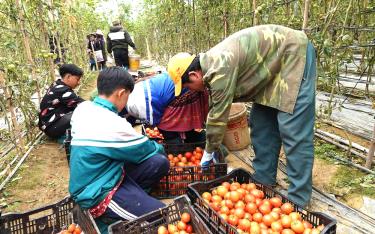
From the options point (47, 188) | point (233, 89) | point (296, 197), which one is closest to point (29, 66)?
point (47, 188)

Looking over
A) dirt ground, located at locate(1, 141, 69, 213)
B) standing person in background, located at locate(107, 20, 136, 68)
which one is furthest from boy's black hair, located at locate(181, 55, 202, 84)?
standing person in background, located at locate(107, 20, 136, 68)

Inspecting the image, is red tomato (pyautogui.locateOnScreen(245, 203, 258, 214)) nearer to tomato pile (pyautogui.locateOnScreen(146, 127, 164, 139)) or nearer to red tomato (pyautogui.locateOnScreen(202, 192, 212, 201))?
red tomato (pyautogui.locateOnScreen(202, 192, 212, 201))

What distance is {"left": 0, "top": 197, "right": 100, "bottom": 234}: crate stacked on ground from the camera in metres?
2.08

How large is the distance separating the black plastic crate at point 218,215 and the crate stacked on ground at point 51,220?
29.2 inches

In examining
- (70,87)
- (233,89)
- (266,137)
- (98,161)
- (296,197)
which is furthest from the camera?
(70,87)

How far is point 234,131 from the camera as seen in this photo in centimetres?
364

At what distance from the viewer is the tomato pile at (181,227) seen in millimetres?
2049

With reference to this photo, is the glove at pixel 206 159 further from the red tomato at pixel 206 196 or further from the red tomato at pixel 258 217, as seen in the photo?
the red tomato at pixel 258 217

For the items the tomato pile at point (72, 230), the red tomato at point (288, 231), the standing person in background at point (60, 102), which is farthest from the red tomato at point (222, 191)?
the standing person in background at point (60, 102)

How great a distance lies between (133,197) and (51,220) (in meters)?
0.64

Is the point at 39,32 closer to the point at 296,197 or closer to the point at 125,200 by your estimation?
the point at 125,200

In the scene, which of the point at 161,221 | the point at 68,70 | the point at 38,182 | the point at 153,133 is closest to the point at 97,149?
the point at 161,221

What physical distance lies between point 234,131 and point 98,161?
1.96 meters

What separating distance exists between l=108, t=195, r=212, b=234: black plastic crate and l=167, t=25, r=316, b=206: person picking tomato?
0.59 meters
